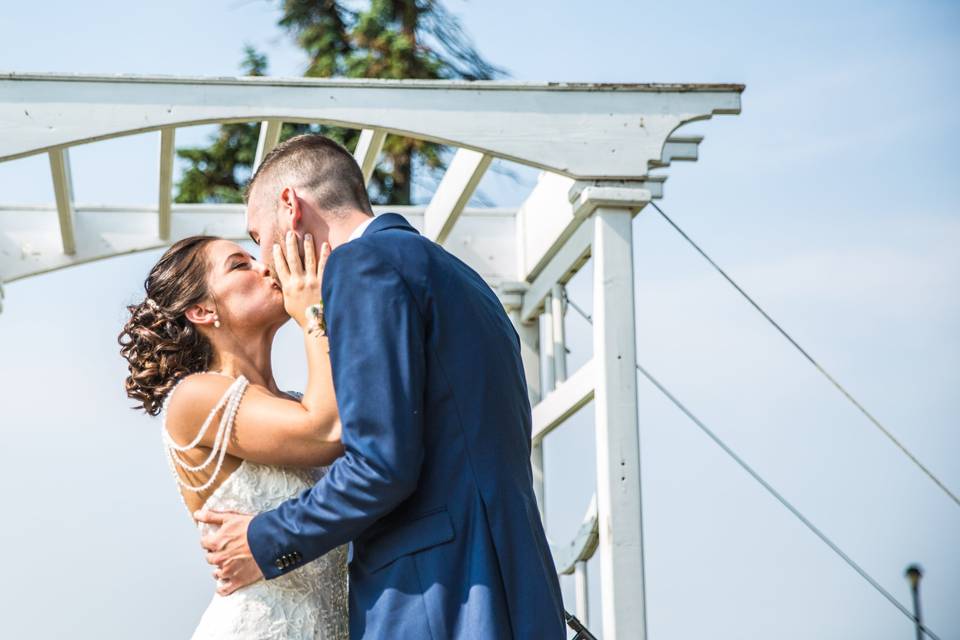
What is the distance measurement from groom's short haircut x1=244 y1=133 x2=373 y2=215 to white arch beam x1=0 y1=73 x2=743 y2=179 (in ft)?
6.01

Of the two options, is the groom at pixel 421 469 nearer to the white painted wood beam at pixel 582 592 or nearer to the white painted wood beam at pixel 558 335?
the white painted wood beam at pixel 582 592

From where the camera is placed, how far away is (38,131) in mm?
4574

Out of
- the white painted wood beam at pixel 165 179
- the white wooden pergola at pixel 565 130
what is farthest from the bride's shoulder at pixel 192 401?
the white painted wood beam at pixel 165 179

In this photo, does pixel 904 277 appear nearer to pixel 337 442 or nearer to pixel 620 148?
pixel 620 148

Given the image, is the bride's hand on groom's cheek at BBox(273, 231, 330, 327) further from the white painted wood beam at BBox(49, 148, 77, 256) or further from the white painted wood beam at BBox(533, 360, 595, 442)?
the white painted wood beam at BBox(49, 148, 77, 256)

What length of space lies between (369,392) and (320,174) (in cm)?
61

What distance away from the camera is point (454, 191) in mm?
6395

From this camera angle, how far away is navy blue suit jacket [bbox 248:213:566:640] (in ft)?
8.05

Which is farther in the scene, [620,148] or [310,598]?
[620,148]

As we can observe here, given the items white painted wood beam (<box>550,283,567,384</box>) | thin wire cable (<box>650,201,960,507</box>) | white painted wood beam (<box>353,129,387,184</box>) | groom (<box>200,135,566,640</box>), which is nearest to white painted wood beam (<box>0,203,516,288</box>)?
white painted wood beam (<box>550,283,567,384</box>)

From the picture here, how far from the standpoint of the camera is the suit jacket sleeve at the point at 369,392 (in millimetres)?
→ 2441

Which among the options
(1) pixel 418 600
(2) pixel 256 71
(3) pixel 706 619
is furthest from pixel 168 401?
(2) pixel 256 71

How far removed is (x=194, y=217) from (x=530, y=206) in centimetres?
186

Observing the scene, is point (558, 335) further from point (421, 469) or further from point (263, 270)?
point (421, 469)
